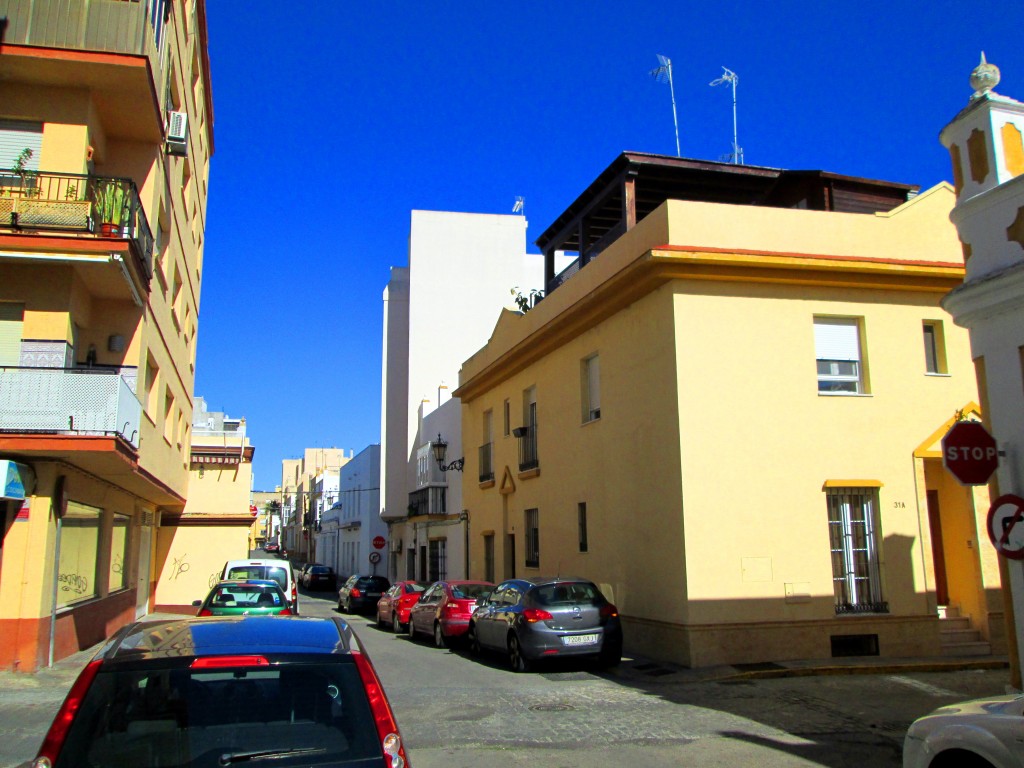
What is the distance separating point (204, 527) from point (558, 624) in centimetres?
2144

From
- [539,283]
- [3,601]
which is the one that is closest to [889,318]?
[3,601]

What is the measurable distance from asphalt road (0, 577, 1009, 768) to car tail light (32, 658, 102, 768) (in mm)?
4729

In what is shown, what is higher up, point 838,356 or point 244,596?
point 838,356

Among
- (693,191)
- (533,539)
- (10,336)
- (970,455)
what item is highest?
(693,191)

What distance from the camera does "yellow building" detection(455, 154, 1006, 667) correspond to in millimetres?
14492

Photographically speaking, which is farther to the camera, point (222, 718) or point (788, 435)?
point (788, 435)

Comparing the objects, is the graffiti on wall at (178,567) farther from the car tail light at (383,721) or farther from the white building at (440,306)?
the car tail light at (383,721)

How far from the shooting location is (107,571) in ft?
63.0

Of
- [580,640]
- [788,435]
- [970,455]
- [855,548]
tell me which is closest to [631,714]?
[580,640]

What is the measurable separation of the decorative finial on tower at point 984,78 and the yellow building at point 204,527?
26.5 meters

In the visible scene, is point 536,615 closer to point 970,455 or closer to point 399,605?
point 970,455

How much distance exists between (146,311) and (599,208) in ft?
34.9

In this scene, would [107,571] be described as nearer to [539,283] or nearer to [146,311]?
[146,311]

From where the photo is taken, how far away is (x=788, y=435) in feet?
49.5
